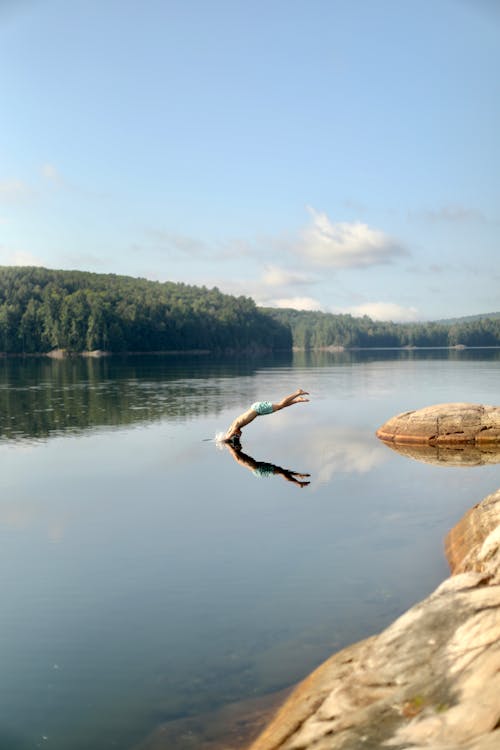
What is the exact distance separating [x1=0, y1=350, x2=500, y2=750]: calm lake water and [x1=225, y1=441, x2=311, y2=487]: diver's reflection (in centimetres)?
38

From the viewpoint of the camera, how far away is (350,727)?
21.4 ft

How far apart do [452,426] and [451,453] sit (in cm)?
197

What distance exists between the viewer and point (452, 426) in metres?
27.3

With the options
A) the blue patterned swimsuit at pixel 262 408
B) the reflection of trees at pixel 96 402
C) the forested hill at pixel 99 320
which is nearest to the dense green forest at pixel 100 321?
the forested hill at pixel 99 320

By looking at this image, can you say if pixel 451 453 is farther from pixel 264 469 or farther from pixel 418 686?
pixel 418 686

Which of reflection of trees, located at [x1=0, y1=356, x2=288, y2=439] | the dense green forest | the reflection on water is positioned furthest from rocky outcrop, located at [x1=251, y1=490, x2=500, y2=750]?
the dense green forest

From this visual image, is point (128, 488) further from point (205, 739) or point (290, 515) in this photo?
point (205, 739)

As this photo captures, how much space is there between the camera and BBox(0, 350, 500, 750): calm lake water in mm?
8734

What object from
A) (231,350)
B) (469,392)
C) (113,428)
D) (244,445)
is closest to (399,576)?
(244,445)

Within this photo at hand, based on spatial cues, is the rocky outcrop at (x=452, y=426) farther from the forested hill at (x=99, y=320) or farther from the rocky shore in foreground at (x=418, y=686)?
the forested hill at (x=99, y=320)

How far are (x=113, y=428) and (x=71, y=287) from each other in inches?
6203

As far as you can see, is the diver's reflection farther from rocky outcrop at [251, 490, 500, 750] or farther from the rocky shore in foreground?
rocky outcrop at [251, 490, 500, 750]

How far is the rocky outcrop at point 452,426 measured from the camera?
27031 millimetres

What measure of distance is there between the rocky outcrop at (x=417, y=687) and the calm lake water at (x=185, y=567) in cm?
131
